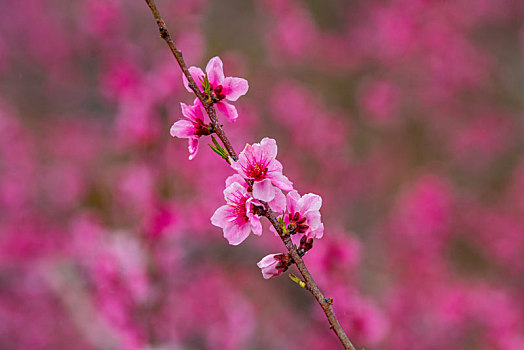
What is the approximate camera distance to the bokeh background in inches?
120

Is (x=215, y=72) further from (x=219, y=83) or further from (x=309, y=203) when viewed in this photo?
(x=309, y=203)

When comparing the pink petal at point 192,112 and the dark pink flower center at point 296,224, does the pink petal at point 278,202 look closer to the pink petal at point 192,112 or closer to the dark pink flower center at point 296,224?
the dark pink flower center at point 296,224

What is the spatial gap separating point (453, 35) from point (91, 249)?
4.14 metres

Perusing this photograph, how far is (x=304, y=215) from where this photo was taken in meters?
1.01

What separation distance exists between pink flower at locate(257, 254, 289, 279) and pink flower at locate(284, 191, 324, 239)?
0.06 m

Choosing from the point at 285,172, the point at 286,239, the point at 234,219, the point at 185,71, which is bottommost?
the point at 286,239

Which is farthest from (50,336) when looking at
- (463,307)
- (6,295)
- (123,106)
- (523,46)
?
(523,46)

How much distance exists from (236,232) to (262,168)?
147 mm

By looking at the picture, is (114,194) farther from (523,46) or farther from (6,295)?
(523,46)

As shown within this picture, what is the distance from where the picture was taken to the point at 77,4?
578cm

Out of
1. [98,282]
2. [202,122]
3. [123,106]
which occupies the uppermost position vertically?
[123,106]

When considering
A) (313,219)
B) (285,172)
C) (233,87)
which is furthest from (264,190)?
(285,172)

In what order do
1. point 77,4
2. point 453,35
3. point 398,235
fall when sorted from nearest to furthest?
point 398,235
point 453,35
point 77,4

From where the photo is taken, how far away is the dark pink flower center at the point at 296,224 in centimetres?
100
